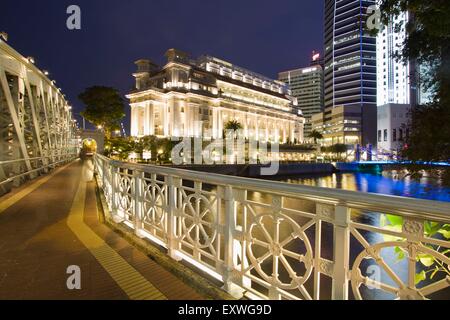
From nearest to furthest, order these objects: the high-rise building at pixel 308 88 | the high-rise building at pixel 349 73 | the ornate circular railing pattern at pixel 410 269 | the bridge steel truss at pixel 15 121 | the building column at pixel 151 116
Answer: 1. the ornate circular railing pattern at pixel 410 269
2. the bridge steel truss at pixel 15 121
3. the building column at pixel 151 116
4. the high-rise building at pixel 349 73
5. the high-rise building at pixel 308 88

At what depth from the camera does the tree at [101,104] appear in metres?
46.5

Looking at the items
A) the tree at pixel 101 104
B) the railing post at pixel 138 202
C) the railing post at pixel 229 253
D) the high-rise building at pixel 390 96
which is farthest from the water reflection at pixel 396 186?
the tree at pixel 101 104

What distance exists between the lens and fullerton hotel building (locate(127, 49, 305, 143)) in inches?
2704

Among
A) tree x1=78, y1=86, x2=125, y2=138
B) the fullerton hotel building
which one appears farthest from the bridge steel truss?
the fullerton hotel building

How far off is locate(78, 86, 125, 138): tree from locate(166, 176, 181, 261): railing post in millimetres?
48481

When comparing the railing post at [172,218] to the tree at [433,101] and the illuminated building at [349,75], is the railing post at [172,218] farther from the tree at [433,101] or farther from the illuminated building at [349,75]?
Result: the illuminated building at [349,75]

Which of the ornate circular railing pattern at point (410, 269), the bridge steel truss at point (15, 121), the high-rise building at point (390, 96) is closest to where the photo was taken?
the ornate circular railing pattern at point (410, 269)

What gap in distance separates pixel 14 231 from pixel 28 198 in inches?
133

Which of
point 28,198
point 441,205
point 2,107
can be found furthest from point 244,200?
point 2,107

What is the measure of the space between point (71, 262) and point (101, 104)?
48.4 metres

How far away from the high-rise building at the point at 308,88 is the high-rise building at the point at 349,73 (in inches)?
1308

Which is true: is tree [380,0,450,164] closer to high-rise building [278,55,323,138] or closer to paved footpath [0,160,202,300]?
paved footpath [0,160,202,300]
